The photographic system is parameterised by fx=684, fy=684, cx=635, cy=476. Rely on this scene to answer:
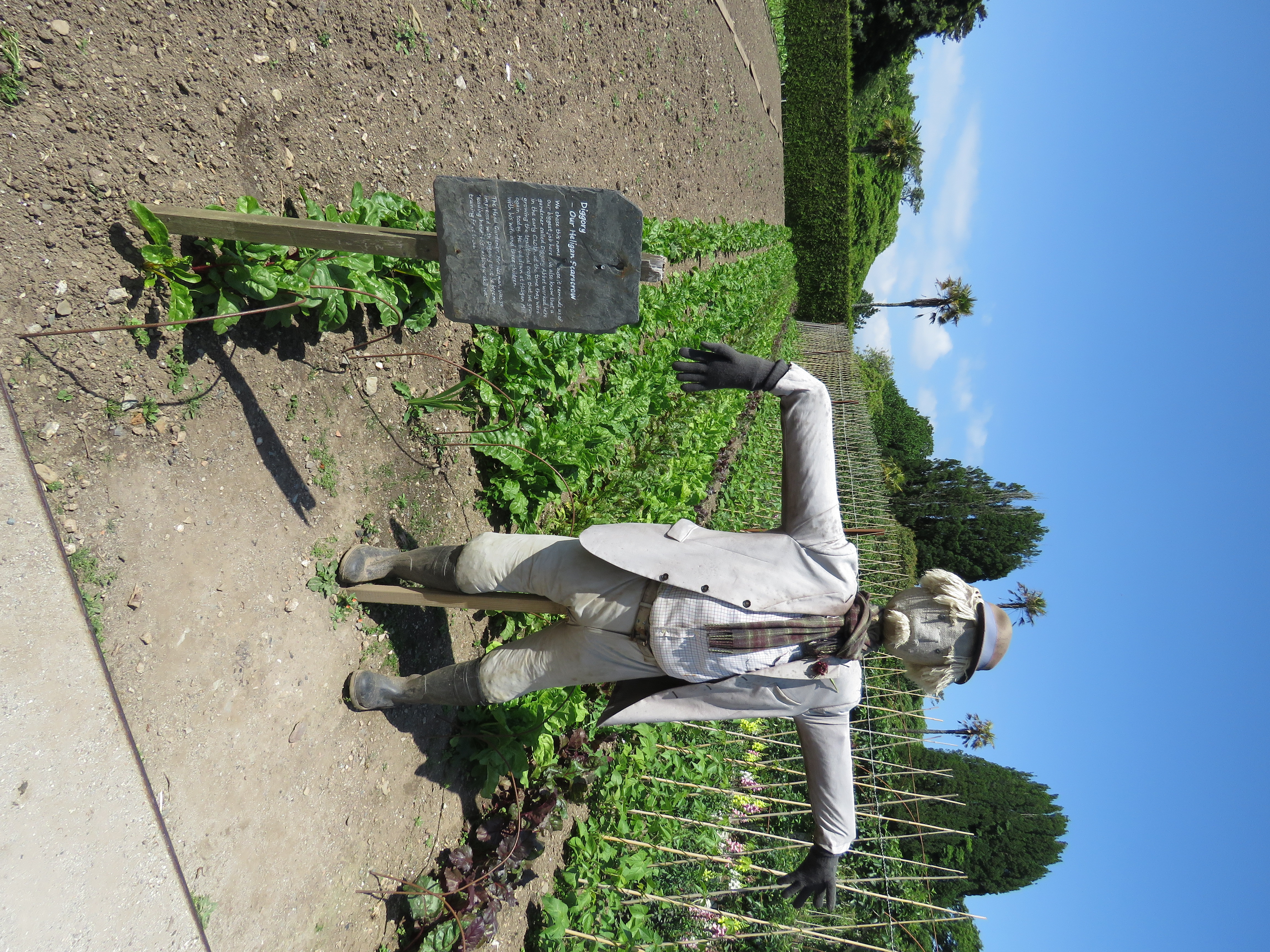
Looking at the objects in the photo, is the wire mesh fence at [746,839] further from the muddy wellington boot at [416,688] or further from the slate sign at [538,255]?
the slate sign at [538,255]

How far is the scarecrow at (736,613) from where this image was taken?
2555 mm

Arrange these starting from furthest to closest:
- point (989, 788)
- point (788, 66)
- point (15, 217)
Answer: point (788, 66) → point (989, 788) → point (15, 217)

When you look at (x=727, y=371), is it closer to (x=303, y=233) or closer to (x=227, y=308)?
(x=303, y=233)

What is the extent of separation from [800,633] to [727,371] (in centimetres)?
103

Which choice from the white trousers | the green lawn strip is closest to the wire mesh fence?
the white trousers

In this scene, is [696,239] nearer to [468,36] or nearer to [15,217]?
[468,36]

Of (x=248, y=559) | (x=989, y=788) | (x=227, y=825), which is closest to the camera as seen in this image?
(x=227, y=825)

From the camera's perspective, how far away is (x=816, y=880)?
3.06 metres

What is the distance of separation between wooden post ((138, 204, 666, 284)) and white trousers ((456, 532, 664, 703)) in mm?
1136

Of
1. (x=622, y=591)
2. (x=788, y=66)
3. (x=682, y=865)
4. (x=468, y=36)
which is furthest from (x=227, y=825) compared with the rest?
(x=788, y=66)

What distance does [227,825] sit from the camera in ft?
8.35

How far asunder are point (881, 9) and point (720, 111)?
643 inches

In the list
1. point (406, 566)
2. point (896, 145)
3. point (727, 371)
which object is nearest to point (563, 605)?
point (406, 566)

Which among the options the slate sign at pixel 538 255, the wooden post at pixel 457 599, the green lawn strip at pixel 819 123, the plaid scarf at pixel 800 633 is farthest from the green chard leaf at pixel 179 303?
the green lawn strip at pixel 819 123
